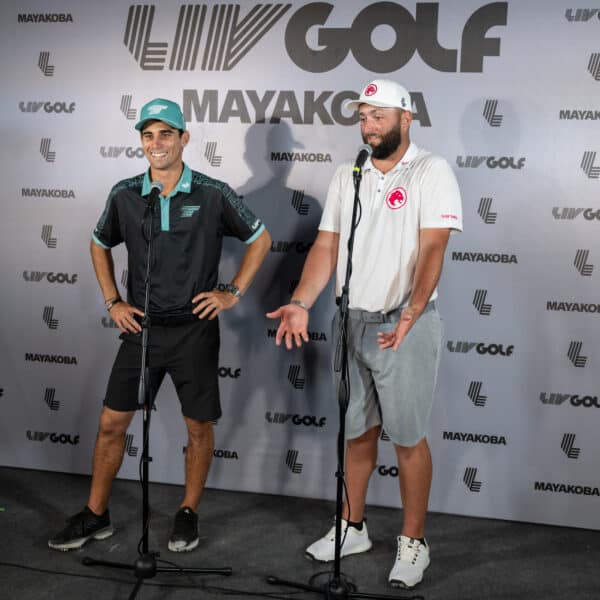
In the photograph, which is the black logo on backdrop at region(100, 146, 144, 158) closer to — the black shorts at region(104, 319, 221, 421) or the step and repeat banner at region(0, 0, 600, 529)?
the step and repeat banner at region(0, 0, 600, 529)

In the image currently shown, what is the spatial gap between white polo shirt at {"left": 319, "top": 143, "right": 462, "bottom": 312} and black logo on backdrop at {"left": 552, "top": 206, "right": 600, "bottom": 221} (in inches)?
33.3

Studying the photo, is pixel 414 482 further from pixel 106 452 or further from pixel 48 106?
pixel 48 106

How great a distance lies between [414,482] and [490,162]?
4.89 feet

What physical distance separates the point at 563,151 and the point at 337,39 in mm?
1169

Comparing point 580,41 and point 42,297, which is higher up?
point 580,41

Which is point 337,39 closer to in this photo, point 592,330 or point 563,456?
point 592,330

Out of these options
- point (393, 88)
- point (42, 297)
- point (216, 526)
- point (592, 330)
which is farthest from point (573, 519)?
point (42, 297)

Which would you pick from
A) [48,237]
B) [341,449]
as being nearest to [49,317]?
[48,237]

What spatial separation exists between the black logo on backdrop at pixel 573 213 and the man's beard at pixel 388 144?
100 cm

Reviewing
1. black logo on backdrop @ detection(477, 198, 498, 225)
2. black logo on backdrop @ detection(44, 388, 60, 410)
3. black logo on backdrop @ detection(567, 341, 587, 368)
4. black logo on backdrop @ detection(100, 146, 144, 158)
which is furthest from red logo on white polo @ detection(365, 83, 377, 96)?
black logo on backdrop @ detection(44, 388, 60, 410)

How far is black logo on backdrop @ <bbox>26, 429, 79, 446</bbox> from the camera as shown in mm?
3764

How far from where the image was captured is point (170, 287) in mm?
2818

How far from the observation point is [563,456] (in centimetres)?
329

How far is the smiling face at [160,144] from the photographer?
276 centimetres
